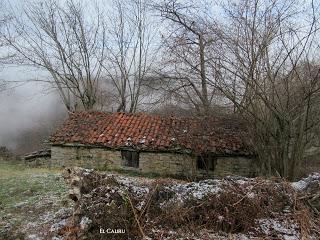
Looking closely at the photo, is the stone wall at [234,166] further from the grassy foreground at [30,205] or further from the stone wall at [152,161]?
the grassy foreground at [30,205]

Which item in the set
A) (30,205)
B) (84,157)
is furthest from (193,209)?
(84,157)

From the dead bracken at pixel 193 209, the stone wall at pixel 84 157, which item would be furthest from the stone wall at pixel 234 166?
the dead bracken at pixel 193 209

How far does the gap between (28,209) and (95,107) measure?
68.6 feet

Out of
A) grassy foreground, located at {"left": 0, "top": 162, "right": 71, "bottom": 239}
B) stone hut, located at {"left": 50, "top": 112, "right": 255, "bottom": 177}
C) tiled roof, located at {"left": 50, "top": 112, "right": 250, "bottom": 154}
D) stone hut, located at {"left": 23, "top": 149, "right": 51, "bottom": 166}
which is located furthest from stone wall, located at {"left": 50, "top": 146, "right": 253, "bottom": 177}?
grassy foreground, located at {"left": 0, "top": 162, "right": 71, "bottom": 239}

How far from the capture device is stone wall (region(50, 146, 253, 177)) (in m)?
14.7

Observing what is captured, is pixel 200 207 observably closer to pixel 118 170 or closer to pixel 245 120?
pixel 245 120

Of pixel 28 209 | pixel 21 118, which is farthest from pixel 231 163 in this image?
pixel 21 118

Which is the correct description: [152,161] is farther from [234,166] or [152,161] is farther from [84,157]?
[234,166]

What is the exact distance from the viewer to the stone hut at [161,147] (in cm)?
1466

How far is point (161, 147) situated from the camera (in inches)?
582

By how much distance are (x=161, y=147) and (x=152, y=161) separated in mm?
699

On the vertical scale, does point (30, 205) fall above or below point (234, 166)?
above

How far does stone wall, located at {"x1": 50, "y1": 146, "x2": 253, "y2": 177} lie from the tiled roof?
318 millimetres

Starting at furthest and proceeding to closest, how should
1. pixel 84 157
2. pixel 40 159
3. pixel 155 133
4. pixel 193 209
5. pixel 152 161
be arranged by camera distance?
pixel 40 159 → pixel 155 133 → pixel 84 157 → pixel 152 161 → pixel 193 209
